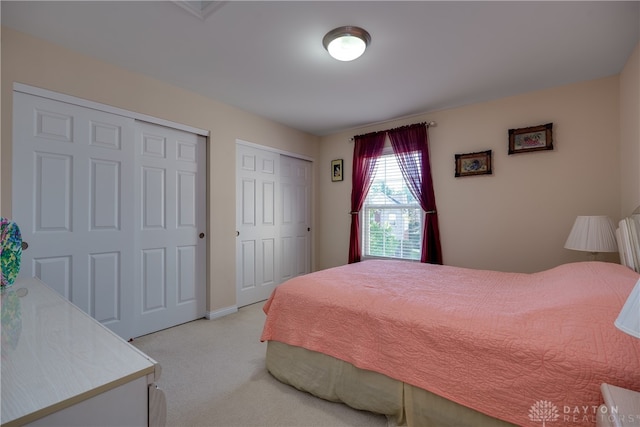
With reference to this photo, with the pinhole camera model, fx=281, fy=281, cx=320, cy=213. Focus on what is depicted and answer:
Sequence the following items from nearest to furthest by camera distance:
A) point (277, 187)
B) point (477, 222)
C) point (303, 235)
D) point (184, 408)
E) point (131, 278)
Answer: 1. point (184, 408)
2. point (131, 278)
3. point (477, 222)
4. point (277, 187)
5. point (303, 235)

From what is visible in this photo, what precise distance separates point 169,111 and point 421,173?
2.95 m

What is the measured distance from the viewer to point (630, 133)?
2258 mm

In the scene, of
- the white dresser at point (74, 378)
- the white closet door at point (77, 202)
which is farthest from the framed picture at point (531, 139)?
the white closet door at point (77, 202)

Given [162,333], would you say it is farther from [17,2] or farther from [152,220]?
[17,2]

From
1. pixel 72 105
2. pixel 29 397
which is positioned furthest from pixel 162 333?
pixel 29 397

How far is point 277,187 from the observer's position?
406cm

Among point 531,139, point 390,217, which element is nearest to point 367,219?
point 390,217

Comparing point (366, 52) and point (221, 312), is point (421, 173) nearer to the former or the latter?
point (366, 52)

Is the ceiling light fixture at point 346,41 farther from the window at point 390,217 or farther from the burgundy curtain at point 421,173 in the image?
the window at point 390,217

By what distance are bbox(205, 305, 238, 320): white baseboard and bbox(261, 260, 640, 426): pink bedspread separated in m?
1.45

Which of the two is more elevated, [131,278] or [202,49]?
[202,49]

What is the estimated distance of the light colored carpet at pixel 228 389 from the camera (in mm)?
1630

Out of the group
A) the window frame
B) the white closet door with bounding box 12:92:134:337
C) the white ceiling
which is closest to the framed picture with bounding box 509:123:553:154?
the white ceiling

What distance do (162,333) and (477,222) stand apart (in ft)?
11.7
